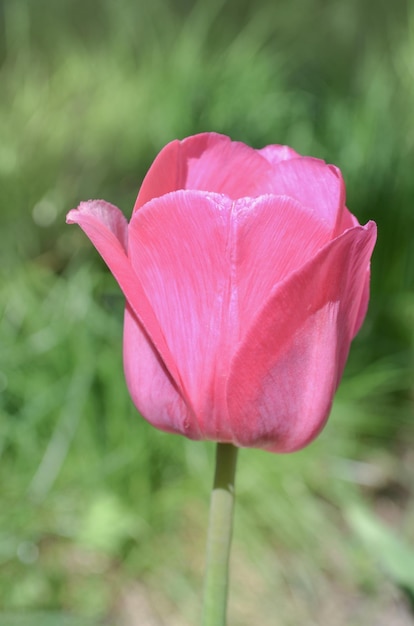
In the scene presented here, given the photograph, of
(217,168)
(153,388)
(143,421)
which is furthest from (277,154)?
(143,421)

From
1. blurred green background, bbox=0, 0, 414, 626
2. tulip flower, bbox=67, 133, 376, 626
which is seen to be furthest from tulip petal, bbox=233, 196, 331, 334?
blurred green background, bbox=0, 0, 414, 626

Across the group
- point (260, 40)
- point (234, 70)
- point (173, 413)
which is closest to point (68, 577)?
point (173, 413)

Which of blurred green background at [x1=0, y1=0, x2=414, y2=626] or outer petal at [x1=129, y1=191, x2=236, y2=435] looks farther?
blurred green background at [x1=0, y1=0, x2=414, y2=626]

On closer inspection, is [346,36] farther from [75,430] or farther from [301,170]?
[301,170]

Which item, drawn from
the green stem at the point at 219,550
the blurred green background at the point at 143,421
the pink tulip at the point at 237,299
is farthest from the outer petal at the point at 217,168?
the blurred green background at the point at 143,421

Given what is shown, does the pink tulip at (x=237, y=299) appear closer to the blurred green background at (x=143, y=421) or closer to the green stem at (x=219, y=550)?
the green stem at (x=219, y=550)

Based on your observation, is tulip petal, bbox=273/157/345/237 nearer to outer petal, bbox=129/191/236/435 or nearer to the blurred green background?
outer petal, bbox=129/191/236/435
